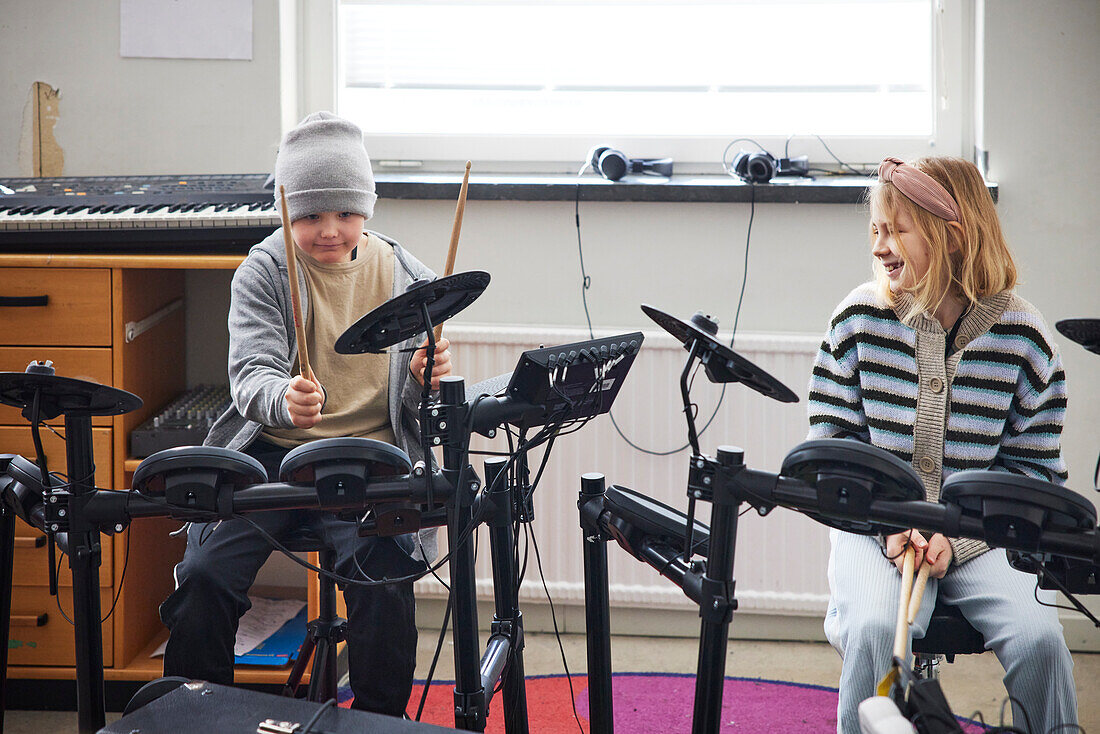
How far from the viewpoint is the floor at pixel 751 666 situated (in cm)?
202

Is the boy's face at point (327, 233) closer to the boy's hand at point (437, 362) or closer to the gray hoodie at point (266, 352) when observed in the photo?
the gray hoodie at point (266, 352)

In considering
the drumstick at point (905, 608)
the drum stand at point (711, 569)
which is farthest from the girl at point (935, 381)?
the drum stand at point (711, 569)

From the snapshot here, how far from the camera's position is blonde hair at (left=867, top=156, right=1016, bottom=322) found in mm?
1538

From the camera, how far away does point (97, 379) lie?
6.36 ft

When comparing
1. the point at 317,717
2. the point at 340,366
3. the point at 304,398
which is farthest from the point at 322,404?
the point at 317,717

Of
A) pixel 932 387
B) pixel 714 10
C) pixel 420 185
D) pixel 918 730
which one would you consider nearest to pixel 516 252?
pixel 420 185

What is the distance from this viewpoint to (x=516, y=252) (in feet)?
7.56

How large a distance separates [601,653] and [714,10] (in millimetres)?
1537

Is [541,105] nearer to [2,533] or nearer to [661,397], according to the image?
[661,397]

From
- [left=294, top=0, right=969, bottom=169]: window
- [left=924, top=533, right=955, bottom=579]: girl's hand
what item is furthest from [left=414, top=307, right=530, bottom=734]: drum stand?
[left=294, top=0, right=969, bottom=169]: window

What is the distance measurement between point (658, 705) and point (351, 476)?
3.80ft

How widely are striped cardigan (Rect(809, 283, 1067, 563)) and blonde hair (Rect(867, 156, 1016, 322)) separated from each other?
0.08ft

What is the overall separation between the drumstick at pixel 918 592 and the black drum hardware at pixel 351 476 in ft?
1.58

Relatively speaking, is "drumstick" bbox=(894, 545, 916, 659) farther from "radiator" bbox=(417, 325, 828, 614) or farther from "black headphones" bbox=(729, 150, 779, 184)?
"black headphones" bbox=(729, 150, 779, 184)
